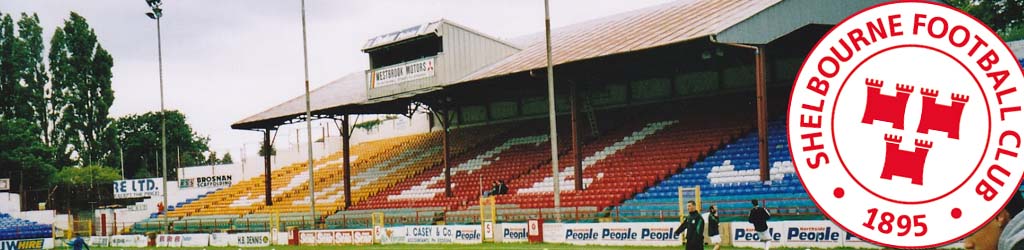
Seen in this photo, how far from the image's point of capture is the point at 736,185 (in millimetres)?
31812

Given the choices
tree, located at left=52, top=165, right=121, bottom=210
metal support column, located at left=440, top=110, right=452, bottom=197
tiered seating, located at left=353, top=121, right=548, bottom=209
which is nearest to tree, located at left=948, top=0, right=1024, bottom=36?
tiered seating, located at left=353, top=121, right=548, bottom=209

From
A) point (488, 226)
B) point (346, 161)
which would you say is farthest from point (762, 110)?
point (346, 161)

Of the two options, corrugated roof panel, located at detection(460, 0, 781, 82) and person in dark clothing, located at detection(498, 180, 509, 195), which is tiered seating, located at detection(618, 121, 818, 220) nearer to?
corrugated roof panel, located at detection(460, 0, 781, 82)

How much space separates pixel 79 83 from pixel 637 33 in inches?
2347

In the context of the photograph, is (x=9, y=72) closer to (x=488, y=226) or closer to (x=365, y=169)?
(x=365, y=169)

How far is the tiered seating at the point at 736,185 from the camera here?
28.1 meters

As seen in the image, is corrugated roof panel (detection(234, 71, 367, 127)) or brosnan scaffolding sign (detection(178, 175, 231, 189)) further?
brosnan scaffolding sign (detection(178, 175, 231, 189))

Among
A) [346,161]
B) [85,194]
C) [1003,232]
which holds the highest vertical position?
[346,161]

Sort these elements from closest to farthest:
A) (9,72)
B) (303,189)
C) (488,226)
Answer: (488,226)
(303,189)
(9,72)

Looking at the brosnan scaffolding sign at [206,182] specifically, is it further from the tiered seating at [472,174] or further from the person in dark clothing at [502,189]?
the person in dark clothing at [502,189]

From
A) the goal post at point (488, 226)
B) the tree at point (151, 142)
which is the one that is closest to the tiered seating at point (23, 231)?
the goal post at point (488, 226)

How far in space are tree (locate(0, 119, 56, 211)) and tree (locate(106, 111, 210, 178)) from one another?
19437 mm

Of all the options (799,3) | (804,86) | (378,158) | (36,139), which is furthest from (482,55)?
(36,139)

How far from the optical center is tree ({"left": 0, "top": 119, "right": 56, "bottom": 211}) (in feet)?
246
